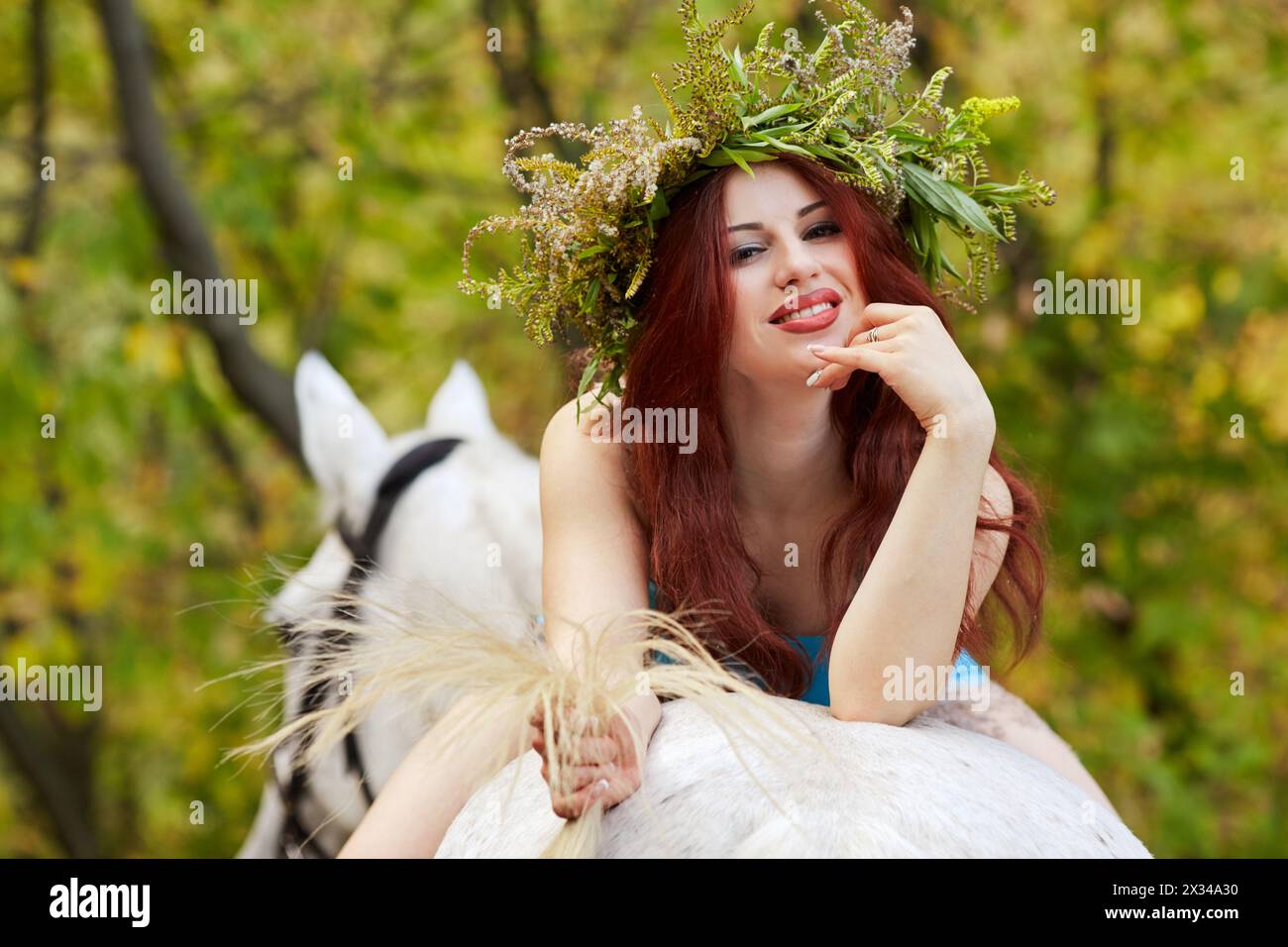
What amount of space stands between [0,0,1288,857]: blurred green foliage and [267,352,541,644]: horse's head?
1386 mm

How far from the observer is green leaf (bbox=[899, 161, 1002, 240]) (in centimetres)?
168

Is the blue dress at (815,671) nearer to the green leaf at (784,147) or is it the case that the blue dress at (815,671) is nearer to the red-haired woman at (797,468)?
the red-haired woman at (797,468)

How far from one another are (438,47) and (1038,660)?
3149mm

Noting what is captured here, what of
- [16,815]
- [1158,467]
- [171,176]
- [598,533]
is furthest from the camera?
[16,815]

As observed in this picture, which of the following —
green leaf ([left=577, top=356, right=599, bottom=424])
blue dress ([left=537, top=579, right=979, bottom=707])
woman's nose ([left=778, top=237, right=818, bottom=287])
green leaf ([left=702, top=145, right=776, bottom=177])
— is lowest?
blue dress ([left=537, top=579, right=979, bottom=707])

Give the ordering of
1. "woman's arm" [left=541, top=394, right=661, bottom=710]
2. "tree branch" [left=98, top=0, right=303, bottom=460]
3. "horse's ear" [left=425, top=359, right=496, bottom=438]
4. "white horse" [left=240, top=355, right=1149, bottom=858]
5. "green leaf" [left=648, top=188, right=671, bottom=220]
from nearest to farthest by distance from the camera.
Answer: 1. "white horse" [left=240, top=355, right=1149, bottom=858]
2. "woman's arm" [left=541, top=394, right=661, bottom=710]
3. "green leaf" [left=648, top=188, right=671, bottom=220]
4. "horse's ear" [left=425, top=359, right=496, bottom=438]
5. "tree branch" [left=98, top=0, right=303, bottom=460]

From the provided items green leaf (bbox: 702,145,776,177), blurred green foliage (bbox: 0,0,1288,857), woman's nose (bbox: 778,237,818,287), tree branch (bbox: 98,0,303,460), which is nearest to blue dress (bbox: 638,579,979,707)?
woman's nose (bbox: 778,237,818,287)

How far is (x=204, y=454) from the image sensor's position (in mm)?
5594

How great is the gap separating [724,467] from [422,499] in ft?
3.05

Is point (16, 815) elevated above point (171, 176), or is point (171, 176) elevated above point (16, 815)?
point (171, 176)

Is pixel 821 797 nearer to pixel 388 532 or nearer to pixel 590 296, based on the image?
pixel 590 296

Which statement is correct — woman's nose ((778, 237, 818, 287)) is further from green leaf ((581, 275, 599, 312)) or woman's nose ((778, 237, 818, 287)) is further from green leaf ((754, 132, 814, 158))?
green leaf ((581, 275, 599, 312))

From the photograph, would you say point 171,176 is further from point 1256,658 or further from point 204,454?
Answer: point 1256,658

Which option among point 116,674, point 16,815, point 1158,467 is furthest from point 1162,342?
point 16,815
